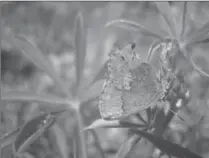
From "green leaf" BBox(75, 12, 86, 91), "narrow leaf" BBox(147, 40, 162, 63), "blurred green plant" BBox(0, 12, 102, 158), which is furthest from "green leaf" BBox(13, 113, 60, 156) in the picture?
"narrow leaf" BBox(147, 40, 162, 63)

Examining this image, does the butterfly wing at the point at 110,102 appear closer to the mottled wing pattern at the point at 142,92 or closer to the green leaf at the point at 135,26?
the mottled wing pattern at the point at 142,92

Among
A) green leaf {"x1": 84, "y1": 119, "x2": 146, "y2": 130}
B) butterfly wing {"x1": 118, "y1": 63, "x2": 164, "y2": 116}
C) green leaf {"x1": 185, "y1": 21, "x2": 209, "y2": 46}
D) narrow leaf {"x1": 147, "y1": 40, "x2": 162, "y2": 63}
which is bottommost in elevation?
green leaf {"x1": 84, "y1": 119, "x2": 146, "y2": 130}

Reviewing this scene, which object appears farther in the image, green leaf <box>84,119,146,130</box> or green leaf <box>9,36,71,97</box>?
green leaf <box>9,36,71,97</box>

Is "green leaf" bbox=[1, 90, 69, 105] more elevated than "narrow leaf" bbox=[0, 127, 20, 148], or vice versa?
"green leaf" bbox=[1, 90, 69, 105]

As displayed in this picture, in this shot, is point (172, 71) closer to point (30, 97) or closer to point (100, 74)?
point (100, 74)

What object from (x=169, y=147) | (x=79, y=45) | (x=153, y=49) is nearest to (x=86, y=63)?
(x=79, y=45)

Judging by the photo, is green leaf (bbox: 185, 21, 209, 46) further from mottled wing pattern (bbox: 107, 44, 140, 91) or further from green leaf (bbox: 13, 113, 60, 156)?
green leaf (bbox: 13, 113, 60, 156)

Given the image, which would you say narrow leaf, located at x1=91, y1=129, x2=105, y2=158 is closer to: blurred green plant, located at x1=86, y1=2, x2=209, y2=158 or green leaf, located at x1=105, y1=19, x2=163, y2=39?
blurred green plant, located at x1=86, y1=2, x2=209, y2=158
